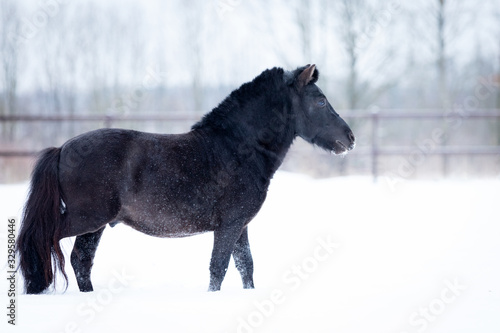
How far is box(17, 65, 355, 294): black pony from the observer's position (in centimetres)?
413

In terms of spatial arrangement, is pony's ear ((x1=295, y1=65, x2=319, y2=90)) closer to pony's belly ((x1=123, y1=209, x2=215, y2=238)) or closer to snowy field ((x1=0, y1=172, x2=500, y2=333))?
pony's belly ((x1=123, y1=209, x2=215, y2=238))

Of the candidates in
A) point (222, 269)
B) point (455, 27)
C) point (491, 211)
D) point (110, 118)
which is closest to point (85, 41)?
point (110, 118)

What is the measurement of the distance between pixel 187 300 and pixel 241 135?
1.42 metres

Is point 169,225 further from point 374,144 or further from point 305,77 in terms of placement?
point 374,144

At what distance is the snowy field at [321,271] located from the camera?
131 inches

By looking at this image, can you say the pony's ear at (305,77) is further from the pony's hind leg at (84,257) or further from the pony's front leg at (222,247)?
the pony's hind leg at (84,257)

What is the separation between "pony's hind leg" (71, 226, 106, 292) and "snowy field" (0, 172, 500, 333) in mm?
135

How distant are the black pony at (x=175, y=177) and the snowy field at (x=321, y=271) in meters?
0.42

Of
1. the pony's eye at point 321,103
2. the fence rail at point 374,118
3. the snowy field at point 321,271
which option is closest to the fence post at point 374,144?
the fence rail at point 374,118

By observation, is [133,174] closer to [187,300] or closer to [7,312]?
[187,300]

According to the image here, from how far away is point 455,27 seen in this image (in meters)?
15.7

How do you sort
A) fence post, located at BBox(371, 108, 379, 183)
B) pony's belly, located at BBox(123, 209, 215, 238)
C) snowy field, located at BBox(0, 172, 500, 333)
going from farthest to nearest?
1. fence post, located at BBox(371, 108, 379, 183)
2. pony's belly, located at BBox(123, 209, 215, 238)
3. snowy field, located at BBox(0, 172, 500, 333)

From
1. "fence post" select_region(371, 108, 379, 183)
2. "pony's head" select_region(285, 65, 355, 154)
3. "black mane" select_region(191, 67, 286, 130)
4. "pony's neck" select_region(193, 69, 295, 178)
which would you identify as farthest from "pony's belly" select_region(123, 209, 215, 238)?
"fence post" select_region(371, 108, 379, 183)

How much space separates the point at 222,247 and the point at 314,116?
4.33ft
